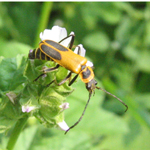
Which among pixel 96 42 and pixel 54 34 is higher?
pixel 54 34

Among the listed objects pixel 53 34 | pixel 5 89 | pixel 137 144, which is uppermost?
pixel 53 34

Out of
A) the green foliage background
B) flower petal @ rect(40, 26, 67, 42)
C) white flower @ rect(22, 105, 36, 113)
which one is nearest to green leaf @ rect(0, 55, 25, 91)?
flower petal @ rect(40, 26, 67, 42)

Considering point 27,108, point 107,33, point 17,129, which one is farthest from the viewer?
point 107,33

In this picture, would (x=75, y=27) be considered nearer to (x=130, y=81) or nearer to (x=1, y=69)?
(x=130, y=81)

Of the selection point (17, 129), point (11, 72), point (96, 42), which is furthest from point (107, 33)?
point (17, 129)

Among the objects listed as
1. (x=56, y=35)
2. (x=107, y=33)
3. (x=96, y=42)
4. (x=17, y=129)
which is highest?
(x=56, y=35)

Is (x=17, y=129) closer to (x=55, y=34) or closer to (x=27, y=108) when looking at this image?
(x=27, y=108)

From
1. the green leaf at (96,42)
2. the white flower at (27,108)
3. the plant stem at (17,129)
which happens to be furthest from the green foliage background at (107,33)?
the white flower at (27,108)

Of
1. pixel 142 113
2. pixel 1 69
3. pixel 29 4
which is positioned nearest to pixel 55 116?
pixel 1 69

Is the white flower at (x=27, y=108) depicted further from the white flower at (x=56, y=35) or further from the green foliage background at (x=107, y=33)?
the green foliage background at (x=107, y=33)

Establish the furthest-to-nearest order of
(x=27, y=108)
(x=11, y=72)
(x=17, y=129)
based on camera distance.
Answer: (x=11, y=72) → (x=17, y=129) → (x=27, y=108)

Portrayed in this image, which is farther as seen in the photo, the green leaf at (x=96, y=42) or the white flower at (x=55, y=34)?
the green leaf at (x=96, y=42)
